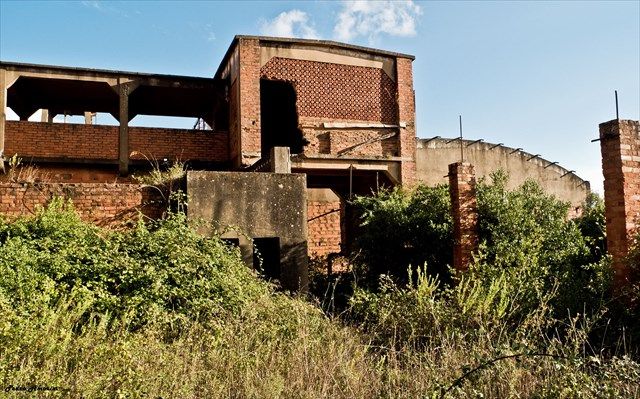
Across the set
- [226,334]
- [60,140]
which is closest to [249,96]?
[60,140]

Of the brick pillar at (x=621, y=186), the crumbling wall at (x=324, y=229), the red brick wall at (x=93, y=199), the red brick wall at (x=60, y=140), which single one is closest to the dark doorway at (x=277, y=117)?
the crumbling wall at (x=324, y=229)

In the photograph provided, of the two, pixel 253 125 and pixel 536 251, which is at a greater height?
pixel 253 125

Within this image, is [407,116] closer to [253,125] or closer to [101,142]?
[253,125]

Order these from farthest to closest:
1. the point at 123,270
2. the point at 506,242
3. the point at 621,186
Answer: the point at 506,242, the point at 621,186, the point at 123,270

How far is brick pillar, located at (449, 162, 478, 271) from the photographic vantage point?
25.9ft

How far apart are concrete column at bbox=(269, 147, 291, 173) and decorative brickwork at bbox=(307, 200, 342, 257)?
12.4 ft

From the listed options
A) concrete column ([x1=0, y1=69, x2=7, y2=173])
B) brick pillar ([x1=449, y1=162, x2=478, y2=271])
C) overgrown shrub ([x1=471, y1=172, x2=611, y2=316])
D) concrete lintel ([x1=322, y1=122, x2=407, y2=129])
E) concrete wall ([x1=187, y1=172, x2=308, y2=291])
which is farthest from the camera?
concrete lintel ([x1=322, y1=122, x2=407, y2=129])

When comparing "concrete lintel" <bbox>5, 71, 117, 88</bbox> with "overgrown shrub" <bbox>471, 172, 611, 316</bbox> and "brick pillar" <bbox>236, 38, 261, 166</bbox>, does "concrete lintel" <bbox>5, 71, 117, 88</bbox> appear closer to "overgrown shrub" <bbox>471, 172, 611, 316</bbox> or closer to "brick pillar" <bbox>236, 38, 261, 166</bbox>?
"brick pillar" <bbox>236, 38, 261, 166</bbox>

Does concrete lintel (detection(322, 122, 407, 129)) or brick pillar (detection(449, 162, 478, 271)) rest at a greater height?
concrete lintel (detection(322, 122, 407, 129))

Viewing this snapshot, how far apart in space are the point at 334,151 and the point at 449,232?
6.11 meters

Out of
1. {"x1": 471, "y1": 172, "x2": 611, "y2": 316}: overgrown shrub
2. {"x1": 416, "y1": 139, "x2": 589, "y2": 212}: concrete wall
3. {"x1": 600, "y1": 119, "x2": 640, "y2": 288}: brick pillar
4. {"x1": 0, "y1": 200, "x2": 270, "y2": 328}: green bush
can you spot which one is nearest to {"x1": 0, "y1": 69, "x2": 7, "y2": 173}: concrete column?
{"x1": 0, "y1": 200, "x2": 270, "y2": 328}: green bush

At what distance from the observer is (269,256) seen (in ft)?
30.0

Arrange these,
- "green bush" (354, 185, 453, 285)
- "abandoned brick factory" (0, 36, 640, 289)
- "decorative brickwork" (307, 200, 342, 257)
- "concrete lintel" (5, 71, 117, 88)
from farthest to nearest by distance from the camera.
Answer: "abandoned brick factory" (0, 36, 640, 289)
"concrete lintel" (5, 71, 117, 88)
"decorative brickwork" (307, 200, 342, 257)
"green bush" (354, 185, 453, 285)

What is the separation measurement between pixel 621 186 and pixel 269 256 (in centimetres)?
558
